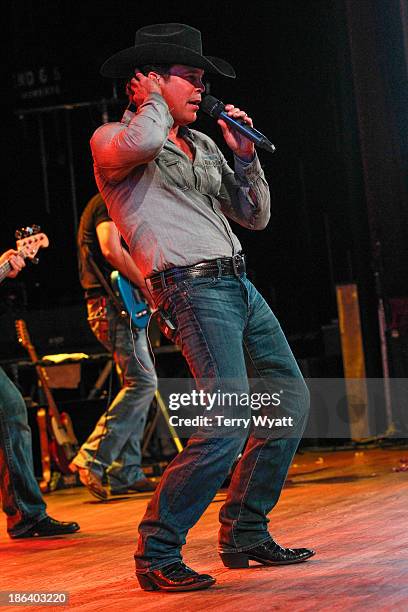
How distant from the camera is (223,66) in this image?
357 cm

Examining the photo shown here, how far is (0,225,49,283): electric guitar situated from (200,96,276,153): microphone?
2.00 m

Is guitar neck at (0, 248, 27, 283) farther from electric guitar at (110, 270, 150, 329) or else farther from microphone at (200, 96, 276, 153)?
microphone at (200, 96, 276, 153)

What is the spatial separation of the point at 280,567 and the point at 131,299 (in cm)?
276

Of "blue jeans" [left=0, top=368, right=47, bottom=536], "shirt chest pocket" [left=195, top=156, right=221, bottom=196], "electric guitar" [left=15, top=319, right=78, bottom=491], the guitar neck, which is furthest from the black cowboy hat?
"electric guitar" [left=15, top=319, right=78, bottom=491]

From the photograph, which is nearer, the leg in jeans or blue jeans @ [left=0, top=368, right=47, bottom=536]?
the leg in jeans

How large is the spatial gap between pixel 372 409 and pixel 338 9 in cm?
282

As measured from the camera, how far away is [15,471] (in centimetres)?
484

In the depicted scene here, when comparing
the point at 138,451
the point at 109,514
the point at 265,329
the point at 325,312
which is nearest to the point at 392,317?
the point at 325,312

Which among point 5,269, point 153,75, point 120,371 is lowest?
point 120,371

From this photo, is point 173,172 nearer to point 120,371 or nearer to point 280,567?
point 280,567

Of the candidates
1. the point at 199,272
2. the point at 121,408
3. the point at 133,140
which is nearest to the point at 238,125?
the point at 133,140

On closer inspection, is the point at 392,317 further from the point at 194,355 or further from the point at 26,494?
the point at 194,355

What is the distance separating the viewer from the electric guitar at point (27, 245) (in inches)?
206

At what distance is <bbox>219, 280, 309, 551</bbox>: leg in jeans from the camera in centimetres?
348
